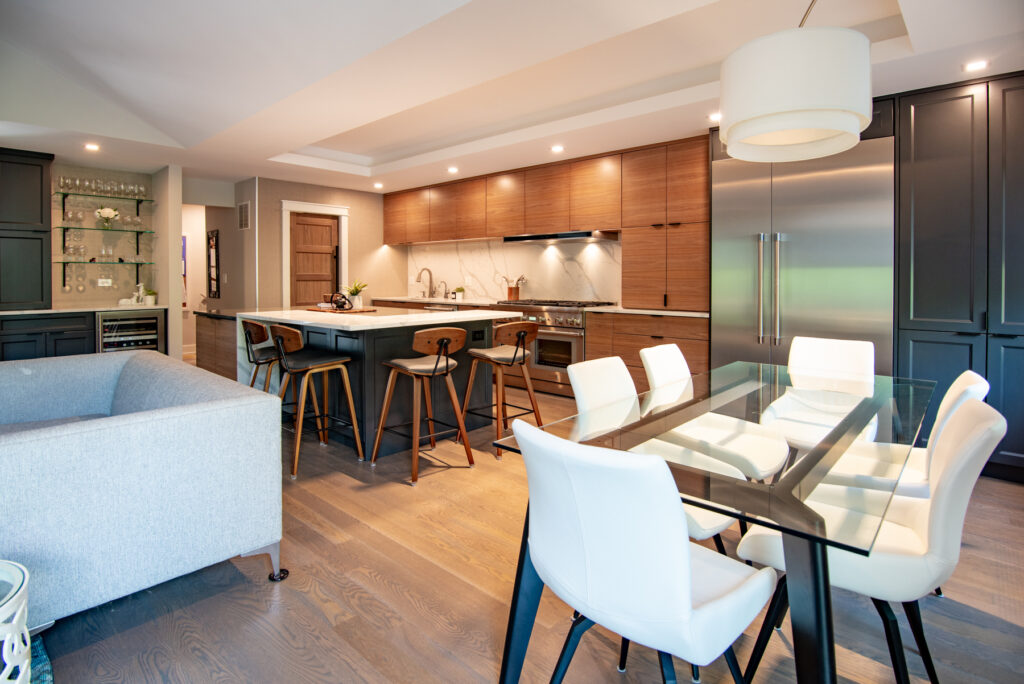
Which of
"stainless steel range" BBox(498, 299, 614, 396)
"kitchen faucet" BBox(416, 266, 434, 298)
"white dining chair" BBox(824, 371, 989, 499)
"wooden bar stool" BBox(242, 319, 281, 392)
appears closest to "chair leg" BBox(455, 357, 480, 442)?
"wooden bar stool" BBox(242, 319, 281, 392)

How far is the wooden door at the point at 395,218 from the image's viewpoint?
748 cm

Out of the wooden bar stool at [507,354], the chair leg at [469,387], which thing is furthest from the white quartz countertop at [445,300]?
the wooden bar stool at [507,354]

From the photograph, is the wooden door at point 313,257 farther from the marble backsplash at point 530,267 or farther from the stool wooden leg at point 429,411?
the stool wooden leg at point 429,411

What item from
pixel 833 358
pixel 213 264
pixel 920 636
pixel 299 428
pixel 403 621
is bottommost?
pixel 403 621

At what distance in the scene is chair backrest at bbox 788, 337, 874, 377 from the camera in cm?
304

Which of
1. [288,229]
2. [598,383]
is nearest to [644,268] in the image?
[598,383]

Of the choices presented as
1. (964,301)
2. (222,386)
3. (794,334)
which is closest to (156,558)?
(222,386)

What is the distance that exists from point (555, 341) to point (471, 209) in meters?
2.03

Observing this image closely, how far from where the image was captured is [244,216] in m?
6.79

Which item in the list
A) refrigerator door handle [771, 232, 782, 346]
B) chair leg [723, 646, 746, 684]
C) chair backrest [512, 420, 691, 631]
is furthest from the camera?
refrigerator door handle [771, 232, 782, 346]

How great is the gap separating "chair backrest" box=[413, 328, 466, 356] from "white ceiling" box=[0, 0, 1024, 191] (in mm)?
1518

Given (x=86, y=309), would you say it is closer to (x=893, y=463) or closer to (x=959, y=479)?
(x=893, y=463)

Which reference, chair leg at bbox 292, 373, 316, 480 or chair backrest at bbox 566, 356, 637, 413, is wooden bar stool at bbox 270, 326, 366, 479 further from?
chair backrest at bbox 566, 356, 637, 413

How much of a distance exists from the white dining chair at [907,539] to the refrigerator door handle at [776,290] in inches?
104
